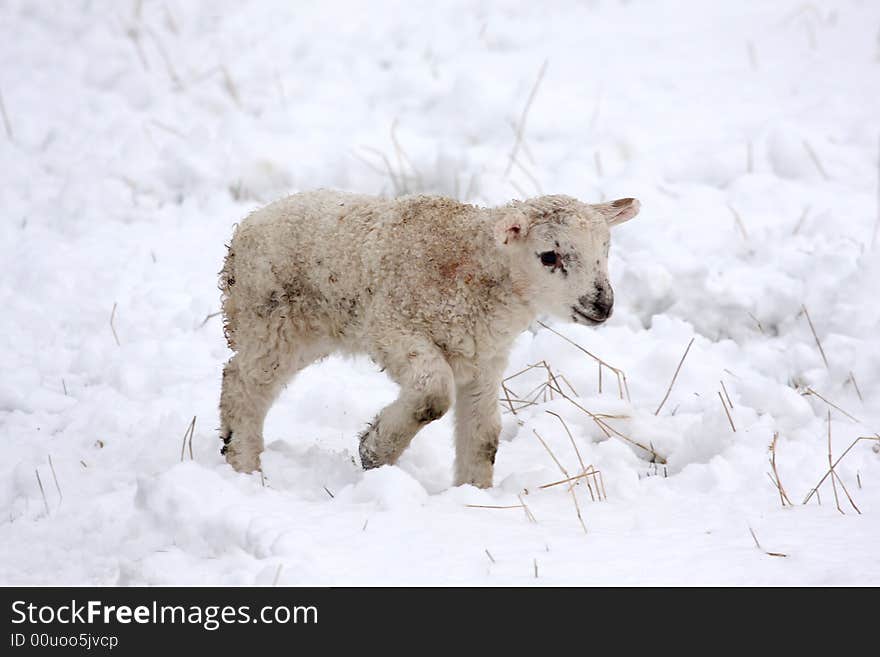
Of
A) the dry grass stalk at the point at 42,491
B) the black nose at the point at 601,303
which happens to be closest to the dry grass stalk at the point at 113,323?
the dry grass stalk at the point at 42,491

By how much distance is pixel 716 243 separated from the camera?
326 inches

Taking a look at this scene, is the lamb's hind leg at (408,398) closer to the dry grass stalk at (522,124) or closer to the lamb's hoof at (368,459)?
the lamb's hoof at (368,459)

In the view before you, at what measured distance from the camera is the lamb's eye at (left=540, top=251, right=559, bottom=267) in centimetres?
503

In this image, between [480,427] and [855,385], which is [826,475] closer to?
[480,427]

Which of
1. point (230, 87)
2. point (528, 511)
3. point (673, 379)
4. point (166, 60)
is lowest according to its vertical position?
point (528, 511)

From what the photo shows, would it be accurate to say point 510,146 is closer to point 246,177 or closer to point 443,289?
point 246,177

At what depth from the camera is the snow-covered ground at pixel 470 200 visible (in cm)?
450

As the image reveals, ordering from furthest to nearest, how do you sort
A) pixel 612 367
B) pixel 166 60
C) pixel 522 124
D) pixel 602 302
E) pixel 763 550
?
pixel 166 60 → pixel 522 124 → pixel 612 367 → pixel 602 302 → pixel 763 550

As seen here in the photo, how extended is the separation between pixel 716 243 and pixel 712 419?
280 centimetres

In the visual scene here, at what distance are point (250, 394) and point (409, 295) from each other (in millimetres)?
1076

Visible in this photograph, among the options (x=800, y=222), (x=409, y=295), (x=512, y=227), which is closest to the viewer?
(x=512, y=227)

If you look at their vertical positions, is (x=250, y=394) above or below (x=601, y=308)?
above

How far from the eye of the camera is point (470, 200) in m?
8.80

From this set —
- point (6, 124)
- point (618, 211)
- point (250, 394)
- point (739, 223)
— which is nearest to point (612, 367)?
point (618, 211)
